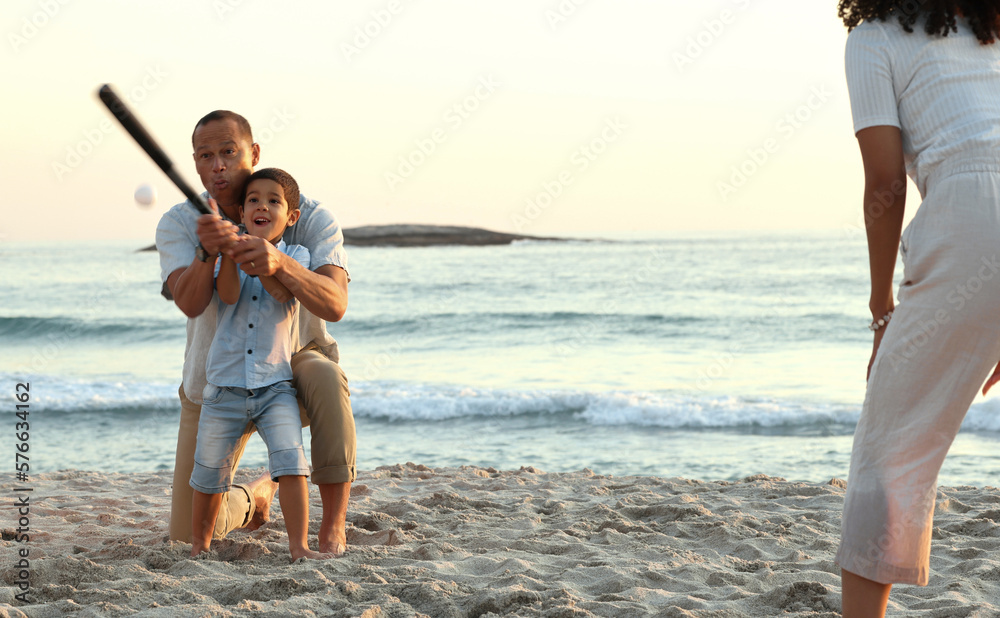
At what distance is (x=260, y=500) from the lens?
3.59 meters

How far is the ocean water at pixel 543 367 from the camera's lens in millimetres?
6785

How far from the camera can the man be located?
2.89m

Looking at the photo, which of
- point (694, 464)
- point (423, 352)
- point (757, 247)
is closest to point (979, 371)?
point (694, 464)

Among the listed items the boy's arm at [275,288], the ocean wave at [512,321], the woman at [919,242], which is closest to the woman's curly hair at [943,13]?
the woman at [919,242]

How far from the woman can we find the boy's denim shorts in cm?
192

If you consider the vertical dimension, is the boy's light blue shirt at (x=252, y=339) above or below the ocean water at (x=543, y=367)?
above

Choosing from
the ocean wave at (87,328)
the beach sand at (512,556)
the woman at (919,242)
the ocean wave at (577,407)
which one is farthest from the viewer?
the ocean wave at (87,328)

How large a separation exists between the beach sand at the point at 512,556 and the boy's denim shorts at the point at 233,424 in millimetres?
335

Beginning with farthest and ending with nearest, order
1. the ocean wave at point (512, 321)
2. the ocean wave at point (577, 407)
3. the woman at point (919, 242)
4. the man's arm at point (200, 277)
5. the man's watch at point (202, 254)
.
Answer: the ocean wave at point (512, 321) → the ocean wave at point (577, 407) → the man's watch at point (202, 254) → the man's arm at point (200, 277) → the woman at point (919, 242)

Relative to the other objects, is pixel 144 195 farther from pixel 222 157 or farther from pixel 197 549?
pixel 197 549

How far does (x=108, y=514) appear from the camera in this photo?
3949 mm

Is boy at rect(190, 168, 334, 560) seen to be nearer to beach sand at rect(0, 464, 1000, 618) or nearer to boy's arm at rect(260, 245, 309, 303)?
boy's arm at rect(260, 245, 309, 303)

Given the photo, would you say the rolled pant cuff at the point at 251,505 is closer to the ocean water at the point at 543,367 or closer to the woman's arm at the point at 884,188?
the woman's arm at the point at 884,188

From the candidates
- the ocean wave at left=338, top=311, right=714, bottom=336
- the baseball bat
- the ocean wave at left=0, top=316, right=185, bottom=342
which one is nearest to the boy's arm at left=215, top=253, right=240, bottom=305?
the baseball bat
